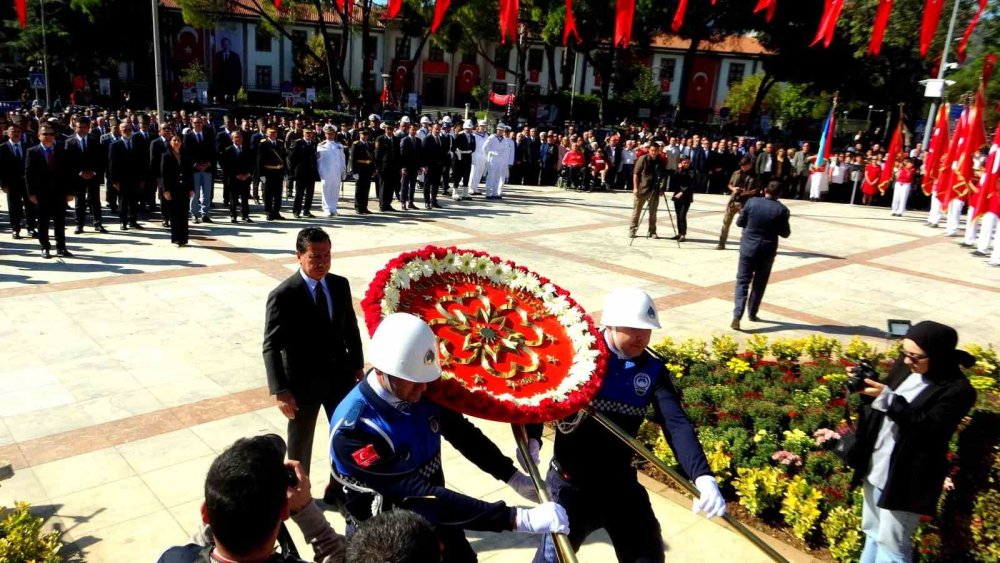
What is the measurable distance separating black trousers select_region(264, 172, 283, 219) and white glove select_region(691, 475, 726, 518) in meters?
13.0

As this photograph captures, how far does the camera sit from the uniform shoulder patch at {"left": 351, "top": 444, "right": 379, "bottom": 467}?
2.75 metres

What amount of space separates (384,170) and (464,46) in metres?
38.9

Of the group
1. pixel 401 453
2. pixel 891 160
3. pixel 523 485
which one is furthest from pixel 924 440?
pixel 891 160

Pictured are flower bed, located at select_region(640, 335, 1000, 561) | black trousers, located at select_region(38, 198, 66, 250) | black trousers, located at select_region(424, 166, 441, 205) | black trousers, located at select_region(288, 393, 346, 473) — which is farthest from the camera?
black trousers, located at select_region(424, 166, 441, 205)

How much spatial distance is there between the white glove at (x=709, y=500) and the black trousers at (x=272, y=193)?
13.0 m

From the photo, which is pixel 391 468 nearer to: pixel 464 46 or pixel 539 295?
pixel 539 295

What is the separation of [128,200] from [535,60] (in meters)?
59.2

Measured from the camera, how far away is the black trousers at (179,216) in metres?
11.9

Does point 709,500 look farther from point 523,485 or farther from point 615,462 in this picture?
point 523,485

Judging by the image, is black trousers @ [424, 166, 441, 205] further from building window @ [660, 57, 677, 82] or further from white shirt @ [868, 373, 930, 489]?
building window @ [660, 57, 677, 82]

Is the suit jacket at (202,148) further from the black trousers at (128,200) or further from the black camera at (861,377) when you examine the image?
the black camera at (861,377)

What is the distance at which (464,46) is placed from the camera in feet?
172

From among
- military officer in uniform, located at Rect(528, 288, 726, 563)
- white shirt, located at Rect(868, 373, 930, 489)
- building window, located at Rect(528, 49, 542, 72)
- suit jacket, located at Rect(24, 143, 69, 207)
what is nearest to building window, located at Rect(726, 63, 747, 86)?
building window, located at Rect(528, 49, 542, 72)

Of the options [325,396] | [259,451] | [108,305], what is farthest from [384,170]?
[259,451]
